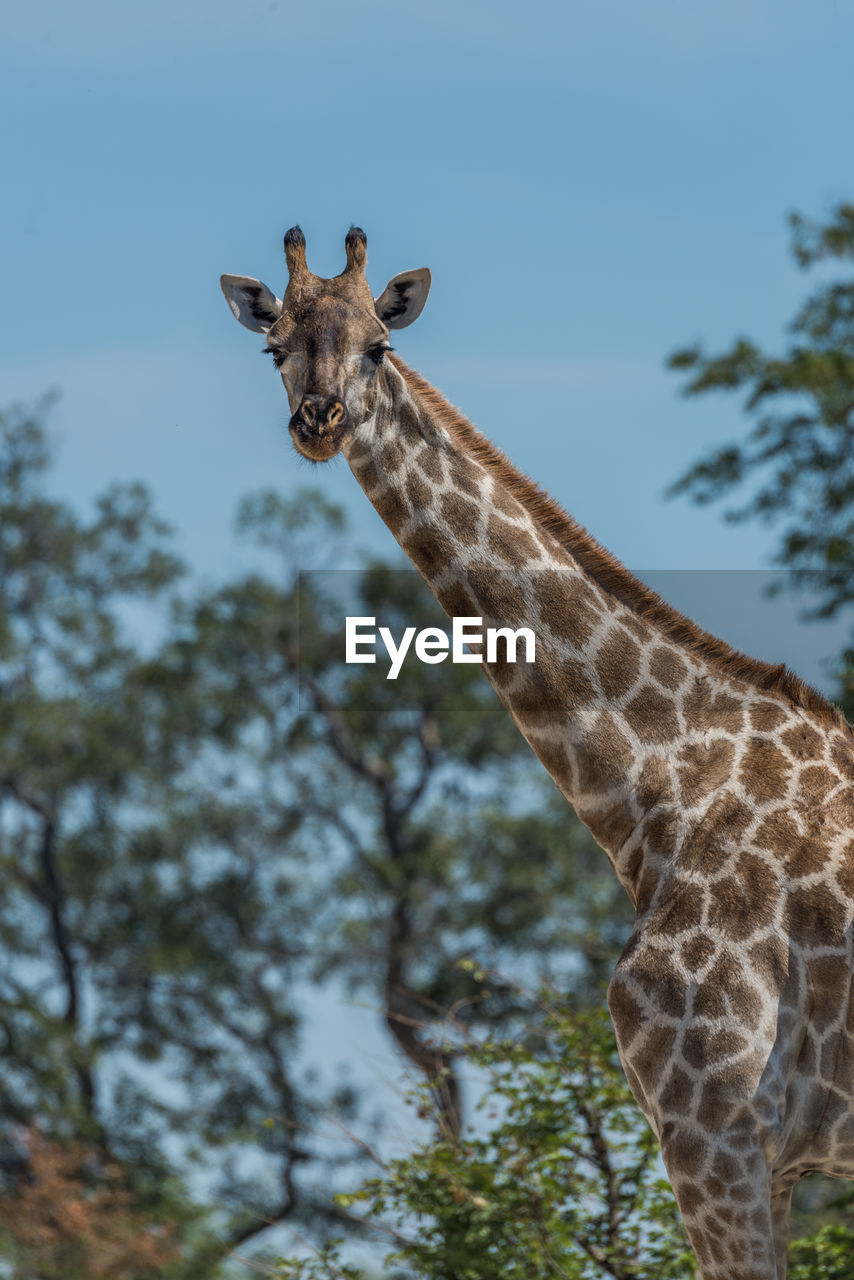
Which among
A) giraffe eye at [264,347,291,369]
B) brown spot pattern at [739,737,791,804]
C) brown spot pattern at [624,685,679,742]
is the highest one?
giraffe eye at [264,347,291,369]

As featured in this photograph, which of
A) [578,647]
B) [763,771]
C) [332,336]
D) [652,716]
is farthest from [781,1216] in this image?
[332,336]

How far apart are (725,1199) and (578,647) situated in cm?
214

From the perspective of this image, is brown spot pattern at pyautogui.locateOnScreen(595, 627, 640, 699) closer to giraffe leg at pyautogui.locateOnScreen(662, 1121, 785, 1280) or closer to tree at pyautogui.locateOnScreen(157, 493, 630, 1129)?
giraffe leg at pyautogui.locateOnScreen(662, 1121, 785, 1280)

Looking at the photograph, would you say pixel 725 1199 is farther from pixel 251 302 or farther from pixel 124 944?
pixel 124 944

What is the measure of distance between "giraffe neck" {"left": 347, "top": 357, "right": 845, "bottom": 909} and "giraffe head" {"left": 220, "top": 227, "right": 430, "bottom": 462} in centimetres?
16

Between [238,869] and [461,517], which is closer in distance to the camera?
[461,517]

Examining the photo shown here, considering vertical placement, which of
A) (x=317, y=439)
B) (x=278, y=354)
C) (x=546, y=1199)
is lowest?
(x=546, y=1199)

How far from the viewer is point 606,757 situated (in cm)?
614

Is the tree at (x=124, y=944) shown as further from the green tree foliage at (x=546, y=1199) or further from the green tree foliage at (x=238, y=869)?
the green tree foliage at (x=546, y=1199)

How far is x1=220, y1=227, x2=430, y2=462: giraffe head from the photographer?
19.9ft

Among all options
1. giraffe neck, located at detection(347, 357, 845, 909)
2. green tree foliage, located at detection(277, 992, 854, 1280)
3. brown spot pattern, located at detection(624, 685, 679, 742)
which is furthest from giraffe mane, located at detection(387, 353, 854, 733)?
green tree foliage, located at detection(277, 992, 854, 1280)

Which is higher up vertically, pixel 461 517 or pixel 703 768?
pixel 461 517

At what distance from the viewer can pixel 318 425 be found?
600cm

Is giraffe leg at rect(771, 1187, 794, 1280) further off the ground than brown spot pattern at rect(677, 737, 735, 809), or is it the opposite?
brown spot pattern at rect(677, 737, 735, 809)
